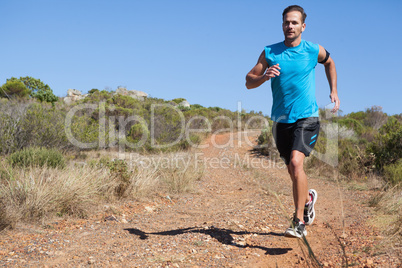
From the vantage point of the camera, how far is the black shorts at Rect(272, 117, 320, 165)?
11.1 ft

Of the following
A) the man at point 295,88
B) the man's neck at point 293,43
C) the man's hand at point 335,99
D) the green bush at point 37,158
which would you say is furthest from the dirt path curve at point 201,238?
the green bush at point 37,158

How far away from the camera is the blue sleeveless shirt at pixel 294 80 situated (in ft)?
→ 11.0

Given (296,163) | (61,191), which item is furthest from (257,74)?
(61,191)

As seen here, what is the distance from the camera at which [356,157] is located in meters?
8.43

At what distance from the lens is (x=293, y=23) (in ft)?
11.0

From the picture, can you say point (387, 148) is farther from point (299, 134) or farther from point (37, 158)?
point (37, 158)

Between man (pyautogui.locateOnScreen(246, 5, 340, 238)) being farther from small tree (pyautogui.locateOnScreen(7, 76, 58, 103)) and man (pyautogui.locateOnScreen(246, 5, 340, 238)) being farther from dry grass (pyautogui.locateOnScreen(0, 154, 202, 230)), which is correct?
small tree (pyautogui.locateOnScreen(7, 76, 58, 103))

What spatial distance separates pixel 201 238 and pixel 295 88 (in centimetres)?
178

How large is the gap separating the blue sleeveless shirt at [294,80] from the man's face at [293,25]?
12cm

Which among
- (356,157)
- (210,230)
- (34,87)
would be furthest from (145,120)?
(34,87)

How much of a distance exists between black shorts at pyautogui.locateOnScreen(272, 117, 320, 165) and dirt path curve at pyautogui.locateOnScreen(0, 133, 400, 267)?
612mm

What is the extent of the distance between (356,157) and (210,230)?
585cm

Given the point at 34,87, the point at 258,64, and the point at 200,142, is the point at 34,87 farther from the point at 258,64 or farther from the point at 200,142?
the point at 258,64

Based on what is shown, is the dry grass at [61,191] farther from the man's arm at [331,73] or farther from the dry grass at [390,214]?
the dry grass at [390,214]
